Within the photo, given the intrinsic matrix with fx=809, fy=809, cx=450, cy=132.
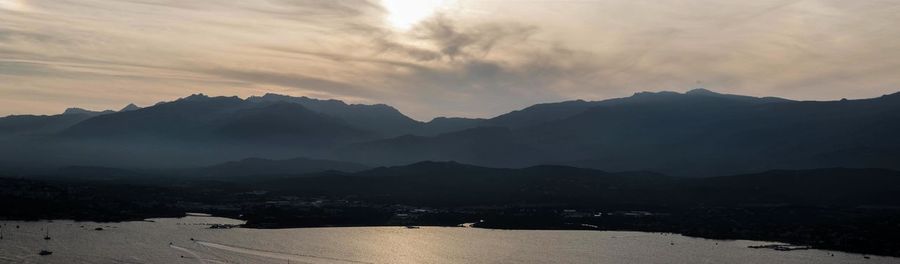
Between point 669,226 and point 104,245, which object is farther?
point 669,226

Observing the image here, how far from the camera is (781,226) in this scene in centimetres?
19225

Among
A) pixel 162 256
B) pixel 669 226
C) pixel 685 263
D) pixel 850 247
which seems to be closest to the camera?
pixel 162 256

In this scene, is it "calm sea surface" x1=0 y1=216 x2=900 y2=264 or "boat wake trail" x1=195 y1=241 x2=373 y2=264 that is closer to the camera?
"calm sea surface" x1=0 y1=216 x2=900 y2=264

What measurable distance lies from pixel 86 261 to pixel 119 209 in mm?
Result: 84192

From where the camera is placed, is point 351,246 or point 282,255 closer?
point 282,255

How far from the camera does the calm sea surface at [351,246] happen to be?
127438mm

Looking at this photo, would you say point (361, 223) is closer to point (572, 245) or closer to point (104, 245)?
point (572, 245)

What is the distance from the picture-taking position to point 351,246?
148750 mm

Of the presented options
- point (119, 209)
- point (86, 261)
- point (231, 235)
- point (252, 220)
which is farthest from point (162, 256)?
point (119, 209)

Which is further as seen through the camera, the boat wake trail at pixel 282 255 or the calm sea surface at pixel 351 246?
the boat wake trail at pixel 282 255

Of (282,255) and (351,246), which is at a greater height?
(282,255)

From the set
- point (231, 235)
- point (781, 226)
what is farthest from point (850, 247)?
point (231, 235)

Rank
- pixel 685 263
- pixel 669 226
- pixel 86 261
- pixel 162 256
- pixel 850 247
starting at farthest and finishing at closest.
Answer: pixel 669 226, pixel 850 247, pixel 685 263, pixel 162 256, pixel 86 261

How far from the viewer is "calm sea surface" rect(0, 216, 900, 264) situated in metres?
127
